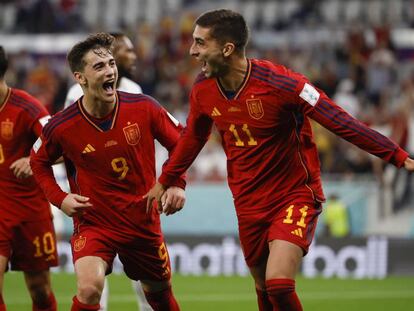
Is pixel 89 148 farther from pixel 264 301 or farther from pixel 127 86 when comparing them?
pixel 127 86

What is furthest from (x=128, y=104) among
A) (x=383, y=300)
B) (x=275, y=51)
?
(x=275, y=51)

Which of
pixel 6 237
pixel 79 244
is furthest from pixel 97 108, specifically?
pixel 6 237

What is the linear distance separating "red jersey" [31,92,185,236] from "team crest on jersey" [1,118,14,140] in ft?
2.78

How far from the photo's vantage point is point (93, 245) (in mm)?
7609

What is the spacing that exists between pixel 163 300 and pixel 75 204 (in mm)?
1100

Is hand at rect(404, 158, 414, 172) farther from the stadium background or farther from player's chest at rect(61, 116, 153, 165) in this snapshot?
the stadium background

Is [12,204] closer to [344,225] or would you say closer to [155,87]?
[344,225]

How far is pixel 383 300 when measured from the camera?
41.0 feet

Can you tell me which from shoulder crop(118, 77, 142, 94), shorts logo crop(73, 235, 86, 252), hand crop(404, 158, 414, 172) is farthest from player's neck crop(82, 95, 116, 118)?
hand crop(404, 158, 414, 172)

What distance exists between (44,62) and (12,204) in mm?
13699

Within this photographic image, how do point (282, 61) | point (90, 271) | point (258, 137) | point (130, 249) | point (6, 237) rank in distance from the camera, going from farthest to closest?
point (282, 61) → point (6, 237) → point (130, 249) → point (258, 137) → point (90, 271)

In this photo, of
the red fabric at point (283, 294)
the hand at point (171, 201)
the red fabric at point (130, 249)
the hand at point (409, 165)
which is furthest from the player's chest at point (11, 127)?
the hand at point (409, 165)

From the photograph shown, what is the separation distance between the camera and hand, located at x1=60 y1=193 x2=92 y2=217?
7.49 m

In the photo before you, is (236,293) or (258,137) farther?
(236,293)
